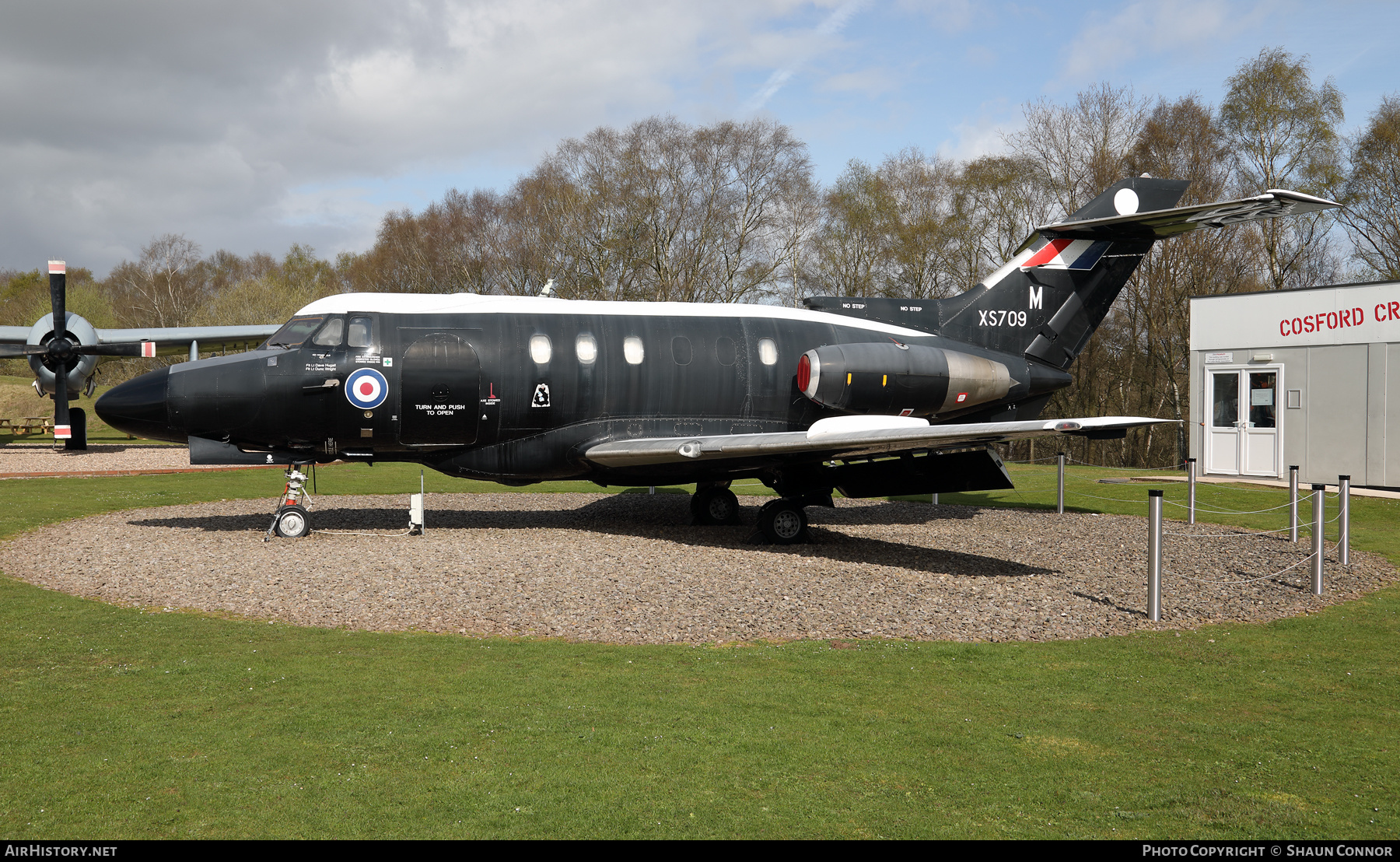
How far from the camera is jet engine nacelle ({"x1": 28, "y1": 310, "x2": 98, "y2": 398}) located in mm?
28016

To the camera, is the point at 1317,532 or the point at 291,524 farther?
the point at 291,524

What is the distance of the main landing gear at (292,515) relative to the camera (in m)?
12.5

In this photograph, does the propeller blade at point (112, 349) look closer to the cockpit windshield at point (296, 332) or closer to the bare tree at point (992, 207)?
the cockpit windshield at point (296, 332)

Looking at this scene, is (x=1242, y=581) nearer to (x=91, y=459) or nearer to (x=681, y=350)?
(x=681, y=350)

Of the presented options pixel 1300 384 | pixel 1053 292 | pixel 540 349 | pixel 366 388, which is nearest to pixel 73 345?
pixel 366 388

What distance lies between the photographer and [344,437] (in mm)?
12555

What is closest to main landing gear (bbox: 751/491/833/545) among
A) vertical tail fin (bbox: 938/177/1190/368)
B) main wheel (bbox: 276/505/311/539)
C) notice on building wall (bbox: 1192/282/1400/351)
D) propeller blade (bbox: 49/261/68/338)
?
vertical tail fin (bbox: 938/177/1190/368)

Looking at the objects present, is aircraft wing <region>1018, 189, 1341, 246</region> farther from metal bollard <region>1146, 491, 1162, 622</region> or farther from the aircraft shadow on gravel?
metal bollard <region>1146, 491, 1162, 622</region>

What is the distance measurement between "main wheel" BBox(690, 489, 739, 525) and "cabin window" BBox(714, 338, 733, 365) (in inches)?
97.9

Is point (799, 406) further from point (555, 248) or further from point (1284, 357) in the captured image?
point (555, 248)

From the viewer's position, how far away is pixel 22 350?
28938 millimetres

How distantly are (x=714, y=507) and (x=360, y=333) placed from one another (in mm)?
6345

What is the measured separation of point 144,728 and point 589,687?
2.71 metres

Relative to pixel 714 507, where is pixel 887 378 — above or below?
above
